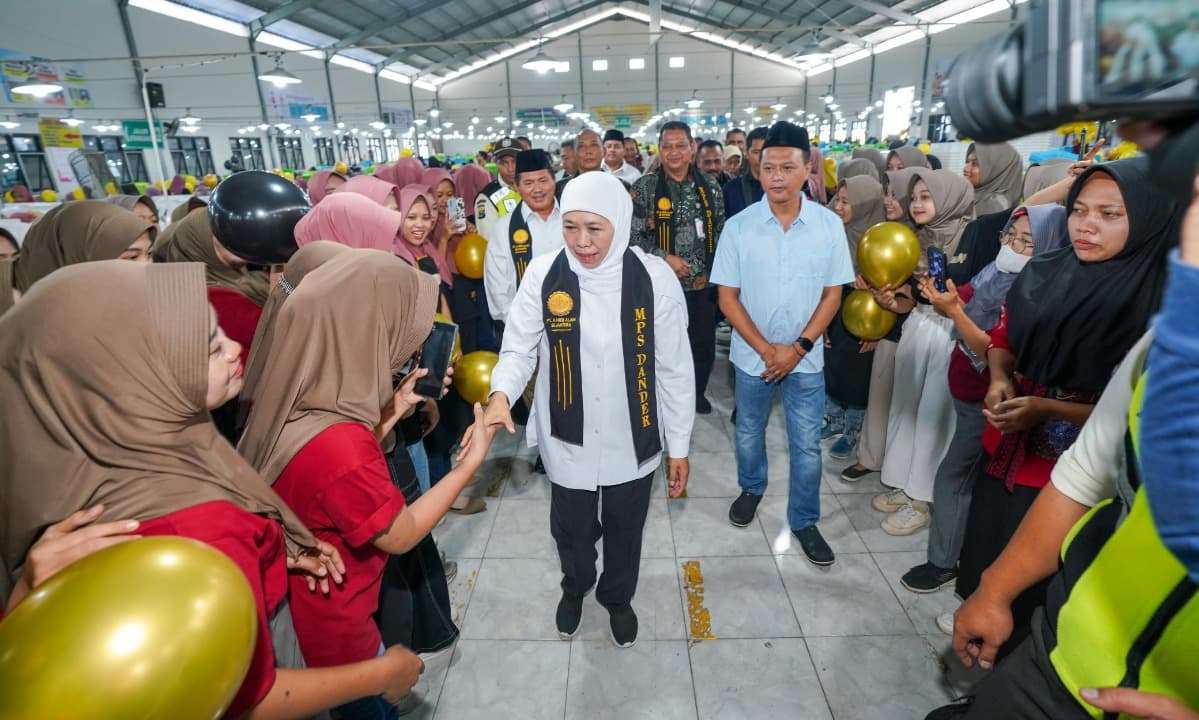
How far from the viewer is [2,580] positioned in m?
0.92

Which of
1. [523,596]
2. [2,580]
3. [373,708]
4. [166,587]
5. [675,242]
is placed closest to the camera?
[166,587]

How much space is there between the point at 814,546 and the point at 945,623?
0.53 metres

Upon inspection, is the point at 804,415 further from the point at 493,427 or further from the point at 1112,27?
the point at 1112,27

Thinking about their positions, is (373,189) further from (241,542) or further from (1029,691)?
(1029,691)

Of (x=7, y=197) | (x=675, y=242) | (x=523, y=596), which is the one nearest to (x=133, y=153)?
(x=7, y=197)

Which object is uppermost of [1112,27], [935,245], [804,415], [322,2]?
[322,2]

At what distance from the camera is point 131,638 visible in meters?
0.65

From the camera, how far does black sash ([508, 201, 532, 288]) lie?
10.4ft

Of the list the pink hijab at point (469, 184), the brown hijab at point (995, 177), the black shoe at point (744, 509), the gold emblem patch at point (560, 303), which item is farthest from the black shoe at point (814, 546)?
the pink hijab at point (469, 184)

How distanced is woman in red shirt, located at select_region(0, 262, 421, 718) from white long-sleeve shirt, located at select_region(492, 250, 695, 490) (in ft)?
3.06

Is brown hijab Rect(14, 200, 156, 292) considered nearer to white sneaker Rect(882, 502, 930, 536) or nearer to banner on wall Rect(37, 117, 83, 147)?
white sneaker Rect(882, 502, 930, 536)

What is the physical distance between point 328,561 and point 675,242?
2.89 m

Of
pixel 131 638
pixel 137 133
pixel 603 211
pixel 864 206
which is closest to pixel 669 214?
pixel 864 206

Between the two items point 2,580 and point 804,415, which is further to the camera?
point 804,415
